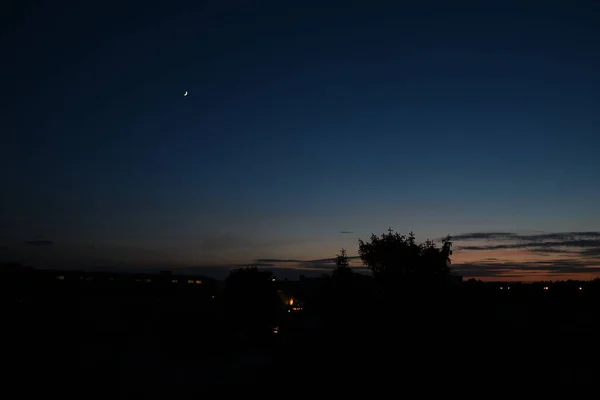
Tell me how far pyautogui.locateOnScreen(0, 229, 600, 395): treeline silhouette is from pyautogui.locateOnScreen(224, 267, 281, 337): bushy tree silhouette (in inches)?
78.2

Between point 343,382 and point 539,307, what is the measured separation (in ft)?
22.7

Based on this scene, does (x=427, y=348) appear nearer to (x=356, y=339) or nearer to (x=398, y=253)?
(x=356, y=339)

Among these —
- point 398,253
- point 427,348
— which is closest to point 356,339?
point 427,348

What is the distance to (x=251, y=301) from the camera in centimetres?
4922

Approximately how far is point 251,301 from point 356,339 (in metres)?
39.2

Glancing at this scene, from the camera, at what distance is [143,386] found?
2312 centimetres

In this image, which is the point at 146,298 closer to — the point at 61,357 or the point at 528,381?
the point at 61,357

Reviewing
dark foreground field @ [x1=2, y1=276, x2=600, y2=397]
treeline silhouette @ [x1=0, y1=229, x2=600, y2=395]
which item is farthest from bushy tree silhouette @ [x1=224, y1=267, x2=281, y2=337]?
dark foreground field @ [x1=2, y1=276, x2=600, y2=397]

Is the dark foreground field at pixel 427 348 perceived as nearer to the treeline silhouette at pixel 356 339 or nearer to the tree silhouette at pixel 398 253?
the treeline silhouette at pixel 356 339

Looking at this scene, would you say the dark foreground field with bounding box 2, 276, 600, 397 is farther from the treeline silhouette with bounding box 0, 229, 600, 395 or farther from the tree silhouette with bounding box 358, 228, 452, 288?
the tree silhouette with bounding box 358, 228, 452, 288

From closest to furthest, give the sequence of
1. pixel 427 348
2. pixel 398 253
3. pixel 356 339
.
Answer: pixel 427 348 < pixel 356 339 < pixel 398 253

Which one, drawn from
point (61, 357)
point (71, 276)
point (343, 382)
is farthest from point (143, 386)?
point (71, 276)

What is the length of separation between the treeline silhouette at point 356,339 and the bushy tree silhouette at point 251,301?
199 centimetres

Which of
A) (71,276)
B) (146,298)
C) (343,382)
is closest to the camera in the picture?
(343,382)
